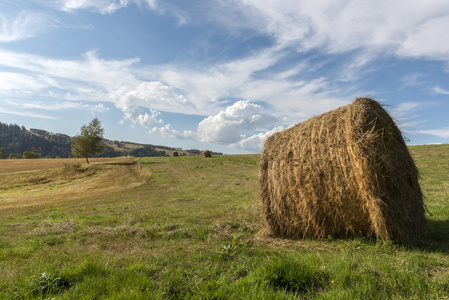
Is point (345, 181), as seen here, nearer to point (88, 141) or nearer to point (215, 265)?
point (215, 265)

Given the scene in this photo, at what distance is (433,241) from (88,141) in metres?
56.7

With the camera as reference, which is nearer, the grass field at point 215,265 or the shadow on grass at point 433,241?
the grass field at point 215,265

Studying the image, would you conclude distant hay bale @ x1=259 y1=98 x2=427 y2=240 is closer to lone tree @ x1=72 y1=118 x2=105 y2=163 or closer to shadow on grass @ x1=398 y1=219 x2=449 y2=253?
shadow on grass @ x1=398 y1=219 x2=449 y2=253

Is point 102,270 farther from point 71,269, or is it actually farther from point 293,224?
point 293,224

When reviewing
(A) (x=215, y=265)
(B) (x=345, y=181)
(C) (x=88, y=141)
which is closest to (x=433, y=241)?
(B) (x=345, y=181)

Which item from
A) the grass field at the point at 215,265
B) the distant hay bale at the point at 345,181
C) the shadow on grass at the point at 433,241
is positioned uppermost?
the distant hay bale at the point at 345,181

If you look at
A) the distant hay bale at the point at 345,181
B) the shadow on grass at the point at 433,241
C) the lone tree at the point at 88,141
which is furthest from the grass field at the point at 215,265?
the lone tree at the point at 88,141

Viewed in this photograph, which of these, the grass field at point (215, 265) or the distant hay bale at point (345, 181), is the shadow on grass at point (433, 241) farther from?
the distant hay bale at point (345, 181)

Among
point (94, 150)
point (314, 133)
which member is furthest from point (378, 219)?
point (94, 150)

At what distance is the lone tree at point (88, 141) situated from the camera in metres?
49.7

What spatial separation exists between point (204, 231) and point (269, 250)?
2.67 m

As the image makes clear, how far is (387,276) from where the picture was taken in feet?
12.2

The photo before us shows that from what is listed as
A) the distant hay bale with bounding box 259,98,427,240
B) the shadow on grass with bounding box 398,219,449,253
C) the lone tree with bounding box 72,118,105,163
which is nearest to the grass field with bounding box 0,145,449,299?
the shadow on grass with bounding box 398,219,449,253

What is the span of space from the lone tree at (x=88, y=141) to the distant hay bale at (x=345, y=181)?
52.6 meters
